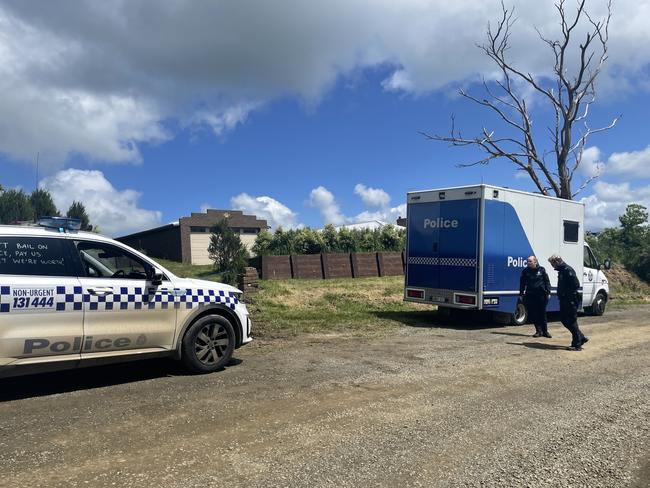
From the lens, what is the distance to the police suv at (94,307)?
17.6 feet

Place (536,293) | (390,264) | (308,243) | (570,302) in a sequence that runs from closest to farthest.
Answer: (570,302)
(536,293)
(390,264)
(308,243)

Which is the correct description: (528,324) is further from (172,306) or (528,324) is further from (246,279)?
(172,306)

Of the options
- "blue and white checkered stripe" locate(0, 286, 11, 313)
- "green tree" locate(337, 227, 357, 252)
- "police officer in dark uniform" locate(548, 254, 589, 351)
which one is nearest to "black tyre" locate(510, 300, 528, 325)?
"police officer in dark uniform" locate(548, 254, 589, 351)

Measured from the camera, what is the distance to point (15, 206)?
38.0 meters

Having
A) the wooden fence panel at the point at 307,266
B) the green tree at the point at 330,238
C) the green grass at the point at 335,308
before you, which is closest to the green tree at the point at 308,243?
the green tree at the point at 330,238

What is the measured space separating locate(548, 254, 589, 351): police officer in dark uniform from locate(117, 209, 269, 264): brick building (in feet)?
98.0

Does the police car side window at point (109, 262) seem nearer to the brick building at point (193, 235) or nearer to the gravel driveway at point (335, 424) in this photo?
A: the gravel driveway at point (335, 424)

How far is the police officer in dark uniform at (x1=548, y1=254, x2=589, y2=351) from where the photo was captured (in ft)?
30.1

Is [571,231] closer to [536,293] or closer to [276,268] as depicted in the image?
[536,293]

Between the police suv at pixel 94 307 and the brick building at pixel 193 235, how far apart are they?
3139 cm

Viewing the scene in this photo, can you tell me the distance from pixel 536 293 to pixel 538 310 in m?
0.36

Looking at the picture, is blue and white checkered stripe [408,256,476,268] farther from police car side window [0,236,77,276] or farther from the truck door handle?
police car side window [0,236,77,276]

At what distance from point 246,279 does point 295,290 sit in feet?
5.60

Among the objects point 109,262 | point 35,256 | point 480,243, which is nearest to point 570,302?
point 480,243
